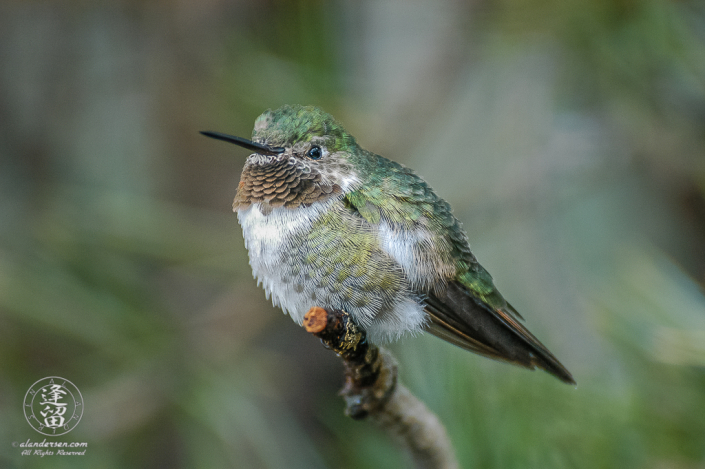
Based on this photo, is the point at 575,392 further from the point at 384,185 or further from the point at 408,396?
the point at 384,185

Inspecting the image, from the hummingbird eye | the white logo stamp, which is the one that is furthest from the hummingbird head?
the white logo stamp

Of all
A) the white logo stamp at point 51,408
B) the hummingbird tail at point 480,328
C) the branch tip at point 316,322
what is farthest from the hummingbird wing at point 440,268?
the white logo stamp at point 51,408

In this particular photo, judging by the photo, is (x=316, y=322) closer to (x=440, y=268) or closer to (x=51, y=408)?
(x=440, y=268)

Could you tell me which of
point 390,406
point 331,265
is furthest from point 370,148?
point 390,406

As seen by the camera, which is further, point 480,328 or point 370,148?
point 370,148

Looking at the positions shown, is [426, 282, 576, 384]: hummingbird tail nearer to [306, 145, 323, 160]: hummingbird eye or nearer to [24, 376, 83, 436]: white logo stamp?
[306, 145, 323, 160]: hummingbird eye

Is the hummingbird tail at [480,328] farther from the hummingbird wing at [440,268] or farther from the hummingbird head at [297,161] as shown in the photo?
the hummingbird head at [297,161]
